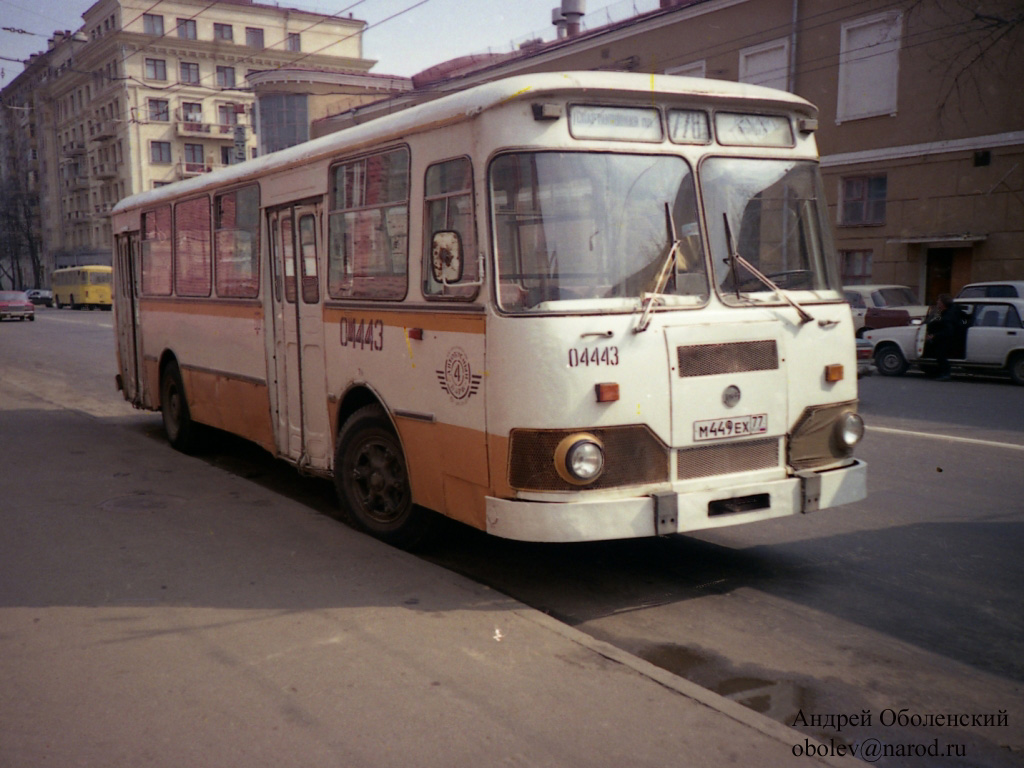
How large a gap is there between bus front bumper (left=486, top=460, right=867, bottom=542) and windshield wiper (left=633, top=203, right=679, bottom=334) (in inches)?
36.0

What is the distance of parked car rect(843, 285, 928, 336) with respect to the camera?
71.6ft

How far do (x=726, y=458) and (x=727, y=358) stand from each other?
556 millimetres

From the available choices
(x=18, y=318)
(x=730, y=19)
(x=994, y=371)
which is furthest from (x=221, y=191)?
(x=18, y=318)

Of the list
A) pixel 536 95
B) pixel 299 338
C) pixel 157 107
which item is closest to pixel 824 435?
pixel 536 95

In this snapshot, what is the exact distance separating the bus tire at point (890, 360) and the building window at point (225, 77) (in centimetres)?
6922

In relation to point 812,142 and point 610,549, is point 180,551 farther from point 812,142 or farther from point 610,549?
point 812,142

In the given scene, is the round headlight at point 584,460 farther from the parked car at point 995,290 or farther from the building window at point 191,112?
the building window at point 191,112

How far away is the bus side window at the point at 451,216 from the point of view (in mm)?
5281

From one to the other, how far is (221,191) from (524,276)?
4.72 meters

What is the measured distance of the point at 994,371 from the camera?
1695cm

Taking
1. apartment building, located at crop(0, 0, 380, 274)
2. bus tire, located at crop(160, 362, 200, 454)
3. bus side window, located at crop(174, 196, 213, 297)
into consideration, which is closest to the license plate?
bus side window, located at crop(174, 196, 213, 297)

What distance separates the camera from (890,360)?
61.3 ft

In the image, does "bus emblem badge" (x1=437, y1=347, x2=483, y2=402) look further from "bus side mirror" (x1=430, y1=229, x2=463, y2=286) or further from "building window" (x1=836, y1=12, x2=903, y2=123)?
"building window" (x1=836, y1=12, x2=903, y2=123)

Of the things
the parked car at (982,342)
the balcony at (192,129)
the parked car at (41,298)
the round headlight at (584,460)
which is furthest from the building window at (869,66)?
the parked car at (41,298)
